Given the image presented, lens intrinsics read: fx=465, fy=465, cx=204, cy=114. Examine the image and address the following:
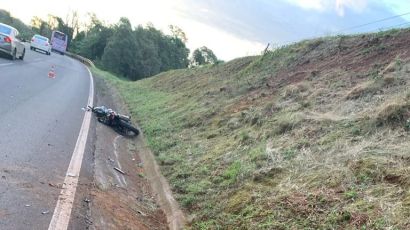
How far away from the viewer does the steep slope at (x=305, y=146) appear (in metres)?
5.73

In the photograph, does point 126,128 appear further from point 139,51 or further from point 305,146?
point 139,51

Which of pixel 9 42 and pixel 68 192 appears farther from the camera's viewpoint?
pixel 9 42

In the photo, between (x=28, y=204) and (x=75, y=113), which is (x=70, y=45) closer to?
(x=75, y=113)

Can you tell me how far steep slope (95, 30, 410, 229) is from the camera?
Answer: 573cm

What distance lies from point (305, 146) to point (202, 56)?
6242 centimetres

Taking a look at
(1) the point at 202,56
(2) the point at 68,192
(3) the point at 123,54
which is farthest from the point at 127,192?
(1) the point at 202,56

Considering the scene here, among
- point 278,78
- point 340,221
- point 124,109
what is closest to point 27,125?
point 340,221

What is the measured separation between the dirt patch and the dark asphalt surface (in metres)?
0.58

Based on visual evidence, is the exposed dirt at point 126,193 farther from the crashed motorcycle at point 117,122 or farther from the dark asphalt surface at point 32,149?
the crashed motorcycle at point 117,122

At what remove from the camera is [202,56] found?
69.6 metres

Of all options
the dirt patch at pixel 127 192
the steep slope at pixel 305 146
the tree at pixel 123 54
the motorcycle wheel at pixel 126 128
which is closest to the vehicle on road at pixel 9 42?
the steep slope at pixel 305 146

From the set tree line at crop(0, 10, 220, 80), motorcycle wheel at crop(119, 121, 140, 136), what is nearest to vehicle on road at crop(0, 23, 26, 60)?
motorcycle wheel at crop(119, 121, 140, 136)

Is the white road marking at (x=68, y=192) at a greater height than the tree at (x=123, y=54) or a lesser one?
lesser

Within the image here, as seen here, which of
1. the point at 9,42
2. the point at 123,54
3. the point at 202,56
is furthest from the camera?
the point at 202,56
